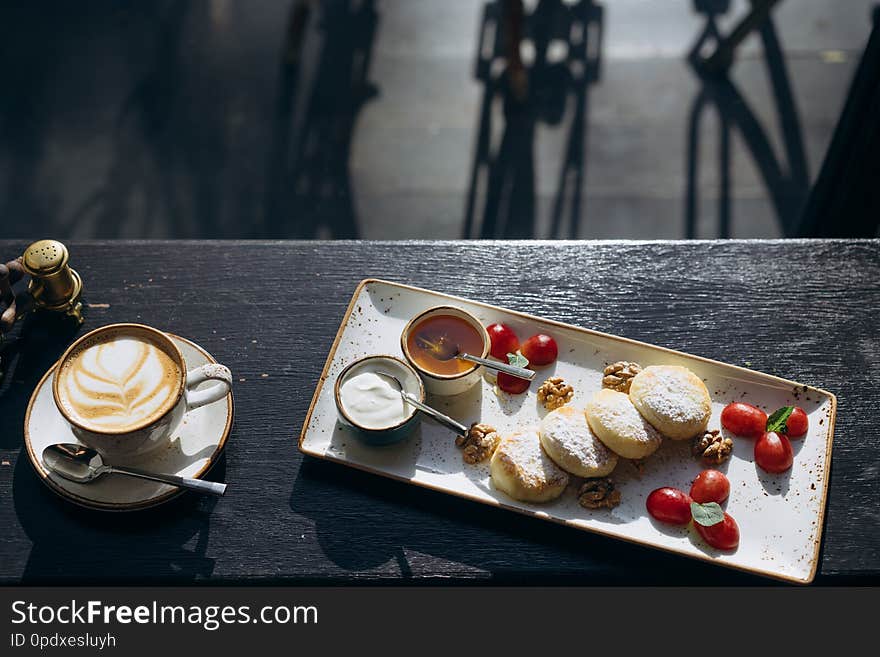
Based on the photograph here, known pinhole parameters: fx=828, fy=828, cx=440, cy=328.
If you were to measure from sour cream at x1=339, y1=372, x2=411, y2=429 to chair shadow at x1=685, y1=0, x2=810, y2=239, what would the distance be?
1530 millimetres

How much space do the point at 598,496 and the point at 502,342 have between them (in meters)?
0.32

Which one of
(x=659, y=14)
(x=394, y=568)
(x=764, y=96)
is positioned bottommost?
(x=394, y=568)

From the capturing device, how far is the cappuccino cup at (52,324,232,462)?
48.0 inches

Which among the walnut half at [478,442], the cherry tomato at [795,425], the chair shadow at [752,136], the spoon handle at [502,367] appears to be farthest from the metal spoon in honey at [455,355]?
the chair shadow at [752,136]

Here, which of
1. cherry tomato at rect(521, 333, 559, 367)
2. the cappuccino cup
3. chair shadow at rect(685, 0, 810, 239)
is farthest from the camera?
chair shadow at rect(685, 0, 810, 239)

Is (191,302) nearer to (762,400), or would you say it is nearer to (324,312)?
(324,312)

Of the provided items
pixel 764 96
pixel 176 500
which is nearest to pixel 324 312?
pixel 176 500

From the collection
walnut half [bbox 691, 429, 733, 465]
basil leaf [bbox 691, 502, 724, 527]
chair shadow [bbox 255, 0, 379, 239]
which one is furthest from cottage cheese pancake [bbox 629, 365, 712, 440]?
chair shadow [bbox 255, 0, 379, 239]

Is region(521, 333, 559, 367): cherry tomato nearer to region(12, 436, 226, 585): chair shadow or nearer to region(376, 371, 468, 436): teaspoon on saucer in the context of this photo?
region(376, 371, 468, 436): teaspoon on saucer

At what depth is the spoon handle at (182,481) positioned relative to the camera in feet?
4.11

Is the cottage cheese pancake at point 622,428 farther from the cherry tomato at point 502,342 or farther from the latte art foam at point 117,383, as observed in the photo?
the latte art foam at point 117,383

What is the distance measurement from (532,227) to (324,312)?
1.20m

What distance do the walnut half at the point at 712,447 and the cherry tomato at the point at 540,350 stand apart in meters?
0.28

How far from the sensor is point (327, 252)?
63.4 inches
